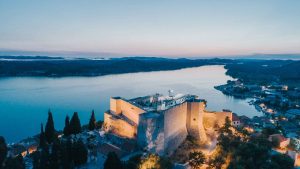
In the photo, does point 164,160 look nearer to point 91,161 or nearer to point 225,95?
point 91,161

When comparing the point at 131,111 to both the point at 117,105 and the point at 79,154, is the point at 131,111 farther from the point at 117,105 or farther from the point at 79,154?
the point at 79,154

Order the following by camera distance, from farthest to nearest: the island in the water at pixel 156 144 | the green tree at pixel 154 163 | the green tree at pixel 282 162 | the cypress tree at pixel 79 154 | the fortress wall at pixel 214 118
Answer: the fortress wall at pixel 214 118
the green tree at pixel 282 162
the cypress tree at pixel 79 154
the island in the water at pixel 156 144
the green tree at pixel 154 163

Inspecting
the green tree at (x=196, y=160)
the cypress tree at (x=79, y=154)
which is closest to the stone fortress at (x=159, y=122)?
the green tree at (x=196, y=160)

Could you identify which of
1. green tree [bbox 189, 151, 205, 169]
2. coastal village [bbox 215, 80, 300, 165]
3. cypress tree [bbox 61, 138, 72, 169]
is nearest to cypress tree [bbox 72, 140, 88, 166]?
cypress tree [bbox 61, 138, 72, 169]

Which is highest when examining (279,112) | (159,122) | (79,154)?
(159,122)

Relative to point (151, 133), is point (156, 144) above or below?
below

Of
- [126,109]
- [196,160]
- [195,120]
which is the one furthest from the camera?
[126,109]

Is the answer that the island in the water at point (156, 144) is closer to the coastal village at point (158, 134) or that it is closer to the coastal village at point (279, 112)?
the coastal village at point (158, 134)

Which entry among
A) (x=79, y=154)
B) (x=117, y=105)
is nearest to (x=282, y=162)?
(x=79, y=154)
